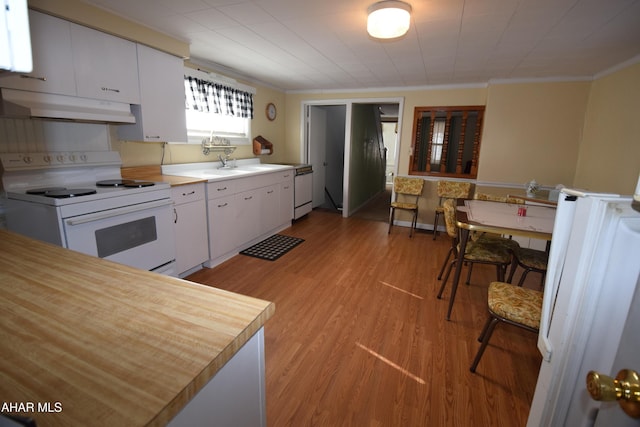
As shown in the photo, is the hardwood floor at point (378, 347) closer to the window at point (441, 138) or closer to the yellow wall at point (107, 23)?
the window at point (441, 138)

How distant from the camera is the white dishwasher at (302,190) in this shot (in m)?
4.86

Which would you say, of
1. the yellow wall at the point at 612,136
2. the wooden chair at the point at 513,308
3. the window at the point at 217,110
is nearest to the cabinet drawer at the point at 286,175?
the window at the point at 217,110

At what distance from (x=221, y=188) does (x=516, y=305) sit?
2693 millimetres

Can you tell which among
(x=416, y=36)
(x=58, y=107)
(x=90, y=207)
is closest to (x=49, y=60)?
(x=58, y=107)

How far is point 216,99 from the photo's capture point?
367 cm

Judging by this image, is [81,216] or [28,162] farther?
[28,162]

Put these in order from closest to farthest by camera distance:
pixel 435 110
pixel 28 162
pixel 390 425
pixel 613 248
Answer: pixel 613 248
pixel 390 425
pixel 28 162
pixel 435 110

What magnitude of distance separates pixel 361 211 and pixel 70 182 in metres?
4.65

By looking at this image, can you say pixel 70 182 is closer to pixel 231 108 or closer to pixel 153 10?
pixel 153 10

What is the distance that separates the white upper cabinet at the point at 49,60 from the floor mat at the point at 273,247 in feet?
7.23

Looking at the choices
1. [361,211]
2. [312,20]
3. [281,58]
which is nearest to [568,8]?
[312,20]

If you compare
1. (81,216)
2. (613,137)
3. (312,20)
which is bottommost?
(81,216)

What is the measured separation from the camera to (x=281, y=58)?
328cm

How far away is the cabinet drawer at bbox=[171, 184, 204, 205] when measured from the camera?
102 inches
